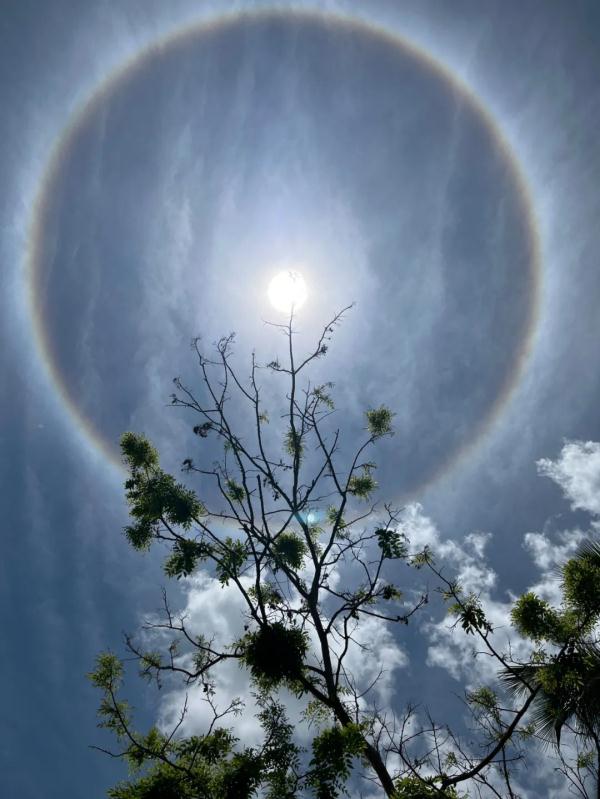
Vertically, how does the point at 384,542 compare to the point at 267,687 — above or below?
above

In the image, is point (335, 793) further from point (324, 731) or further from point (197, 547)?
point (197, 547)

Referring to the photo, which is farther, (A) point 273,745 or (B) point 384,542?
(B) point 384,542

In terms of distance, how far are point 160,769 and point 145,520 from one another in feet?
17.7

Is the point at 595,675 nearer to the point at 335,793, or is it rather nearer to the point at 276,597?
the point at 335,793

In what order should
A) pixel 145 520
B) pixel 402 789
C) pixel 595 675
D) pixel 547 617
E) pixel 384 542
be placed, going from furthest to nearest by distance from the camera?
1. pixel 145 520
2. pixel 384 542
3. pixel 547 617
4. pixel 595 675
5. pixel 402 789

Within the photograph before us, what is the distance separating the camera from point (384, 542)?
10469 millimetres

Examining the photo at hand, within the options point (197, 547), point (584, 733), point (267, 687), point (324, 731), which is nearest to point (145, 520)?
point (197, 547)

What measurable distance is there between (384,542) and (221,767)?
563 centimetres

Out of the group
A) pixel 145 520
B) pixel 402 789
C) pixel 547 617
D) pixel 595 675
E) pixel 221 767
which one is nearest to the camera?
pixel 402 789

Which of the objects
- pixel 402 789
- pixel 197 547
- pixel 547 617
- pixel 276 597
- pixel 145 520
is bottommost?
pixel 402 789

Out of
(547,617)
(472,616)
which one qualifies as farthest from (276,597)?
(547,617)

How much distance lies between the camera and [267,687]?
9.26m

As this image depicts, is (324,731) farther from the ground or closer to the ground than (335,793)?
farther from the ground

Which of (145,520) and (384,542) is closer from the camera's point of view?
(384,542)
